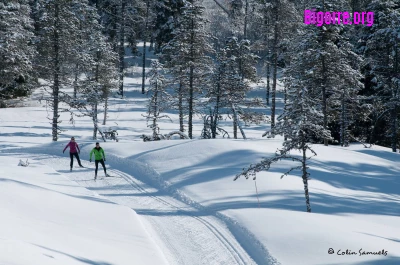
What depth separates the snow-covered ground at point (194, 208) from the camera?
999 cm

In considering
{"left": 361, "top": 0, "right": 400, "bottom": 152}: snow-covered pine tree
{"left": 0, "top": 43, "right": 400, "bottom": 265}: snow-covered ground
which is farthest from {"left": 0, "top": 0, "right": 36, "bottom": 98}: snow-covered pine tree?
{"left": 361, "top": 0, "right": 400, "bottom": 152}: snow-covered pine tree

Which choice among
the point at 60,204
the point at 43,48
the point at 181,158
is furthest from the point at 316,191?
the point at 43,48

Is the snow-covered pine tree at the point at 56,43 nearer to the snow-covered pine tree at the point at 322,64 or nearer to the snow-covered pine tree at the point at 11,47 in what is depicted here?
the snow-covered pine tree at the point at 11,47

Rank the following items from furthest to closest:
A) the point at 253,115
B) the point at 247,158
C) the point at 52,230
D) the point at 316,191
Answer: the point at 253,115
the point at 247,158
the point at 316,191
the point at 52,230

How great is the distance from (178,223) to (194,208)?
1.70 metres

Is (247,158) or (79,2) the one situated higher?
(79,2)

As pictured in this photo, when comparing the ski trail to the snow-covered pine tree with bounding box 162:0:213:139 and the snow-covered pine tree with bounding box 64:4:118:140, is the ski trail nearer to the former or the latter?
the snow-covered pine tree with bounding box 162:0:213:139

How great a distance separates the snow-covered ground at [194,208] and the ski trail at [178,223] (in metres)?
0.04

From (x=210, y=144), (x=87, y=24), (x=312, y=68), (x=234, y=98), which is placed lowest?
(x=210, y=144)

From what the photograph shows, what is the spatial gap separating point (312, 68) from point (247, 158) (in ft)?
33.6

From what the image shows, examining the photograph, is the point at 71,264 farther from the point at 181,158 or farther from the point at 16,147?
the point at 16,147

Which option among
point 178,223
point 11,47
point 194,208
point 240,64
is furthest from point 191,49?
point 178,223

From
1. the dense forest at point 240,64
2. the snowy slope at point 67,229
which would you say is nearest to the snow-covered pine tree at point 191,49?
the dense forest at point 240,64

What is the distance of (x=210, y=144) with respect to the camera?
23.9 metres
